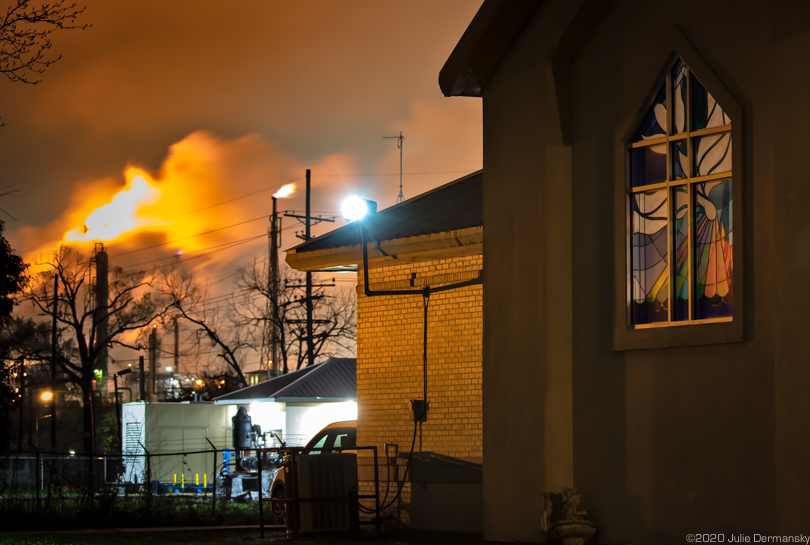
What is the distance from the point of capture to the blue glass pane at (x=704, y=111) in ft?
25.3

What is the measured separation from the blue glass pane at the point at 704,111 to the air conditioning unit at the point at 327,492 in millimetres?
7152

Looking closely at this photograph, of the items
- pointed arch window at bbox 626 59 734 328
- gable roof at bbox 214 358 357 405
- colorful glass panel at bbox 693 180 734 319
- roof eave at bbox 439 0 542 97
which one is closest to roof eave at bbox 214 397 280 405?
gable roof at bbox 214 358 357 405

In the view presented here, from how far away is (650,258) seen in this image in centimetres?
825

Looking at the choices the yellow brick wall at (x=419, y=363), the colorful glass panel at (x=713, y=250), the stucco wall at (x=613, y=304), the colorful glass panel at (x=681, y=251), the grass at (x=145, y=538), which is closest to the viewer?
the stucco wall at (x=613, y=304)

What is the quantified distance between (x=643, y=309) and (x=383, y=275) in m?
6.94

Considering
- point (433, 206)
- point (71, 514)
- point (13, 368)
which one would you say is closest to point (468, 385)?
point (433, 206)

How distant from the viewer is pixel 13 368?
2073 centimetres

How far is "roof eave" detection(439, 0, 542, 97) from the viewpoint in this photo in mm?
9148

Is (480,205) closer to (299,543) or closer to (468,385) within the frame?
(468,385)

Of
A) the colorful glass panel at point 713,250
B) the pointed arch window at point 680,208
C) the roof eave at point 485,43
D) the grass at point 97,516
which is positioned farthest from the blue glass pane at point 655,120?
the grass at point 97,516

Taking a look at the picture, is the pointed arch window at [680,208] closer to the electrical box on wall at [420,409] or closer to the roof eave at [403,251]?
the roof eave at [403,251]

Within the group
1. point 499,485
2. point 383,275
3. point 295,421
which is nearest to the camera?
point 499,485

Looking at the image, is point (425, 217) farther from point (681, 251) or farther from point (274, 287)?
point (274, 287)

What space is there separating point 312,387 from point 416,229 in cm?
1892
